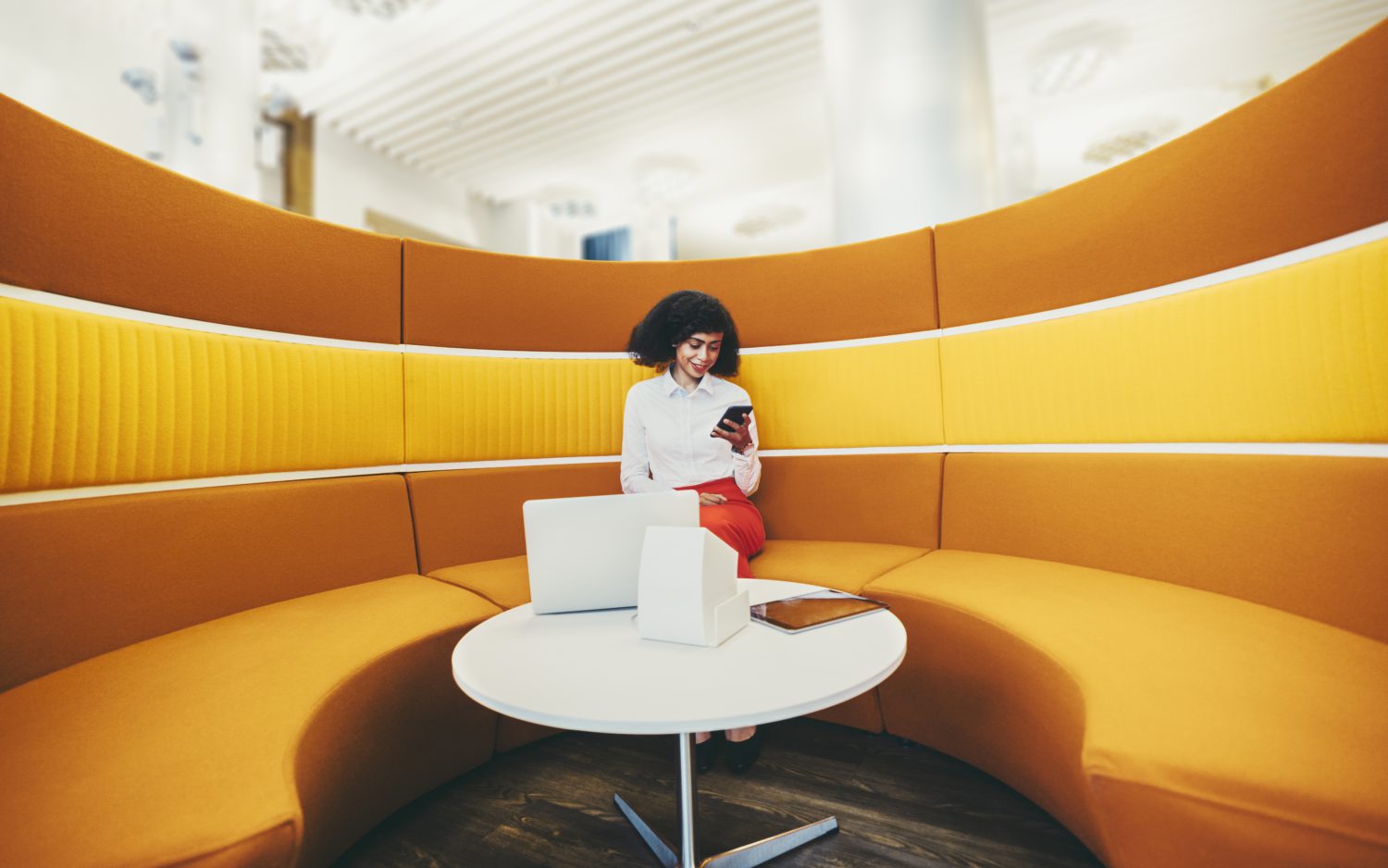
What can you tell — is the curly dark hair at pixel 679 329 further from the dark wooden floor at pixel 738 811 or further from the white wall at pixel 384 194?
the white wall at pixel 384 194

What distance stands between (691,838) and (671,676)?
0.48 meters

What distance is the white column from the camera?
3416mm

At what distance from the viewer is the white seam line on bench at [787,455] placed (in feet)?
4.42

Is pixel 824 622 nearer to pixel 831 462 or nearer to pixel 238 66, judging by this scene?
pixel 831 462

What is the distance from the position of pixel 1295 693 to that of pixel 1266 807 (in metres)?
0.30

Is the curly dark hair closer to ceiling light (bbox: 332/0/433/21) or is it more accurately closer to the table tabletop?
the table tabletop

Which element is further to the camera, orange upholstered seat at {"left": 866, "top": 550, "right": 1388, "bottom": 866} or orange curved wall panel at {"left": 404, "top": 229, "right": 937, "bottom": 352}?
orange curved wall panel at {"left": 404, "top": 229, "right": 937, "bottom": 352}

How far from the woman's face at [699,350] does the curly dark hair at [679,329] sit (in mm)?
26

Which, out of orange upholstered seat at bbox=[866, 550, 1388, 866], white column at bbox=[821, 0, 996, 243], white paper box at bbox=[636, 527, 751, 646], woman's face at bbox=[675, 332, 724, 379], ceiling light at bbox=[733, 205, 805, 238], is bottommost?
orange upholstered seat at bbox=[866, 550, 1388, 866]

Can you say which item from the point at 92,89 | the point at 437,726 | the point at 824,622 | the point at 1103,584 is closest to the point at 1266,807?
the point at 824,622

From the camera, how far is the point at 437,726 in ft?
5.18

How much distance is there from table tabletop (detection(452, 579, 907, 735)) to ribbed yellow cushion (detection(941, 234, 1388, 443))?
3.40 ft

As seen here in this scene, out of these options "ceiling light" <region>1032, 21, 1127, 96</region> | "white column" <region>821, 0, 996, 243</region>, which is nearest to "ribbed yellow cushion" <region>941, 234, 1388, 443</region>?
"white column" <region>821, 0, 996, 243</region>

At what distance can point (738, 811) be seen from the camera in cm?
153
